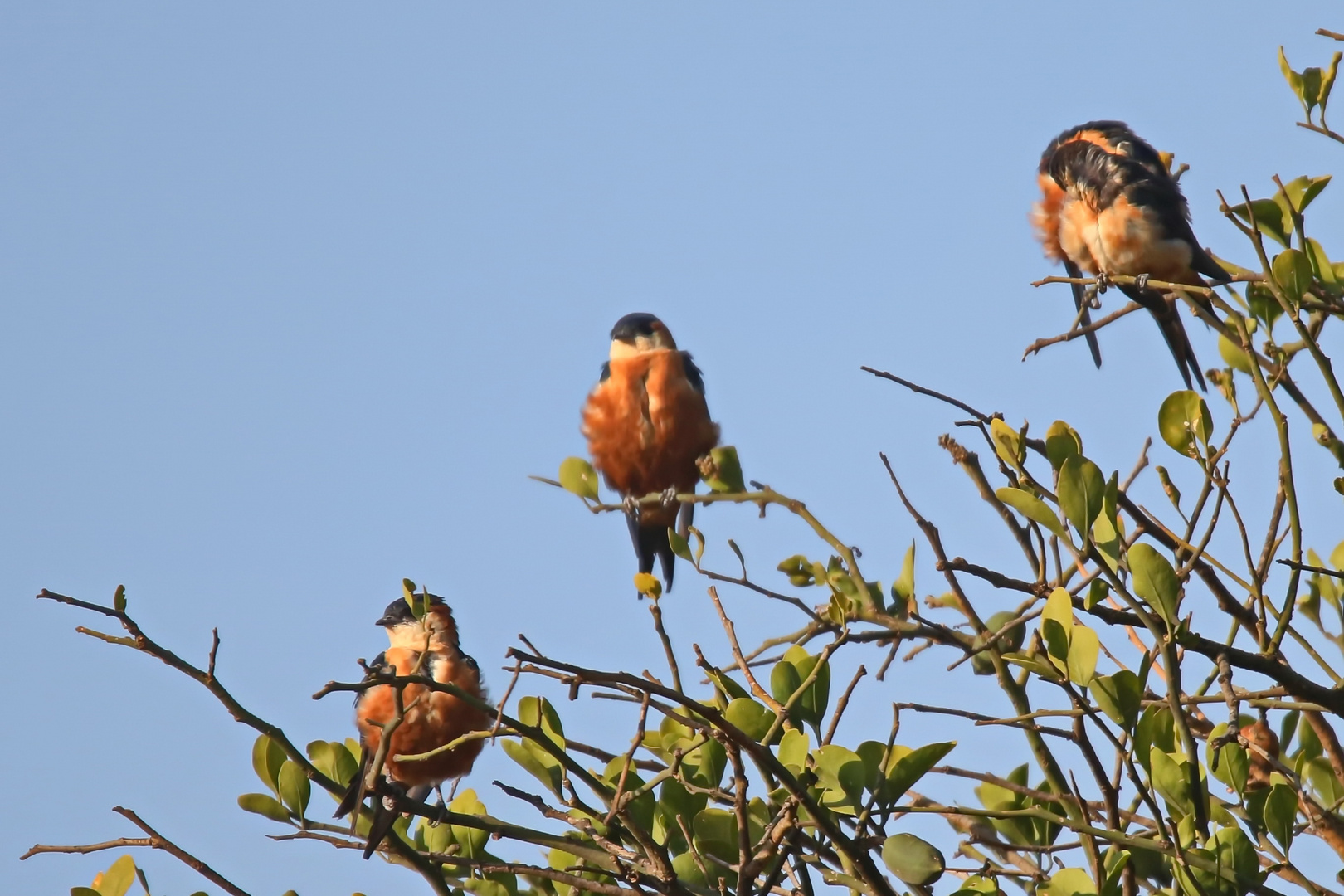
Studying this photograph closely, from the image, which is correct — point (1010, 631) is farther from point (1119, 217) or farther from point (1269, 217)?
point (1119, 217)

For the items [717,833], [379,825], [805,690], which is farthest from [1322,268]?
[379,825]

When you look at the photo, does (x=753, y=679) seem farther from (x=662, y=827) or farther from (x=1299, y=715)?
(x=1299, y=715)

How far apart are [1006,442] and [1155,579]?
490 millimetres

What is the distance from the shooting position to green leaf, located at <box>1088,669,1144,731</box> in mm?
2354

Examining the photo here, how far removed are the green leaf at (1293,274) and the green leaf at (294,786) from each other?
2167mm

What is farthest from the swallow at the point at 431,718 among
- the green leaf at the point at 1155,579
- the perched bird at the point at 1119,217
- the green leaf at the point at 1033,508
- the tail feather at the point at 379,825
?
the perched bird at the point at 1119,217

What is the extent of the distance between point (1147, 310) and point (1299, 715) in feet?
9.24

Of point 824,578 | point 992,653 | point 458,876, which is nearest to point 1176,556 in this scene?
point 992,653

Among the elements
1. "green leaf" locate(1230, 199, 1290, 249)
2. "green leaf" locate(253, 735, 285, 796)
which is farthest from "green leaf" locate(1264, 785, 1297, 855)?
"green leaf" locate(253, 735, 285, 796)

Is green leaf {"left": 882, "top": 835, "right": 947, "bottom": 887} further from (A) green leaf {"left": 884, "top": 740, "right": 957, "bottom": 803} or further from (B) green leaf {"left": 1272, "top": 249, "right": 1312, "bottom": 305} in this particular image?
(B) green leaf {"left": 1272, "top": 249, "right": 1312, "bottom": 305}

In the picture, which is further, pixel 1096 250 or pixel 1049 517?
pixel 1096 250

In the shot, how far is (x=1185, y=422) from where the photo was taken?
2.70m

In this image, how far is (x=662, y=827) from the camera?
2705 mm

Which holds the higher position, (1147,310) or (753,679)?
(1147,310)
